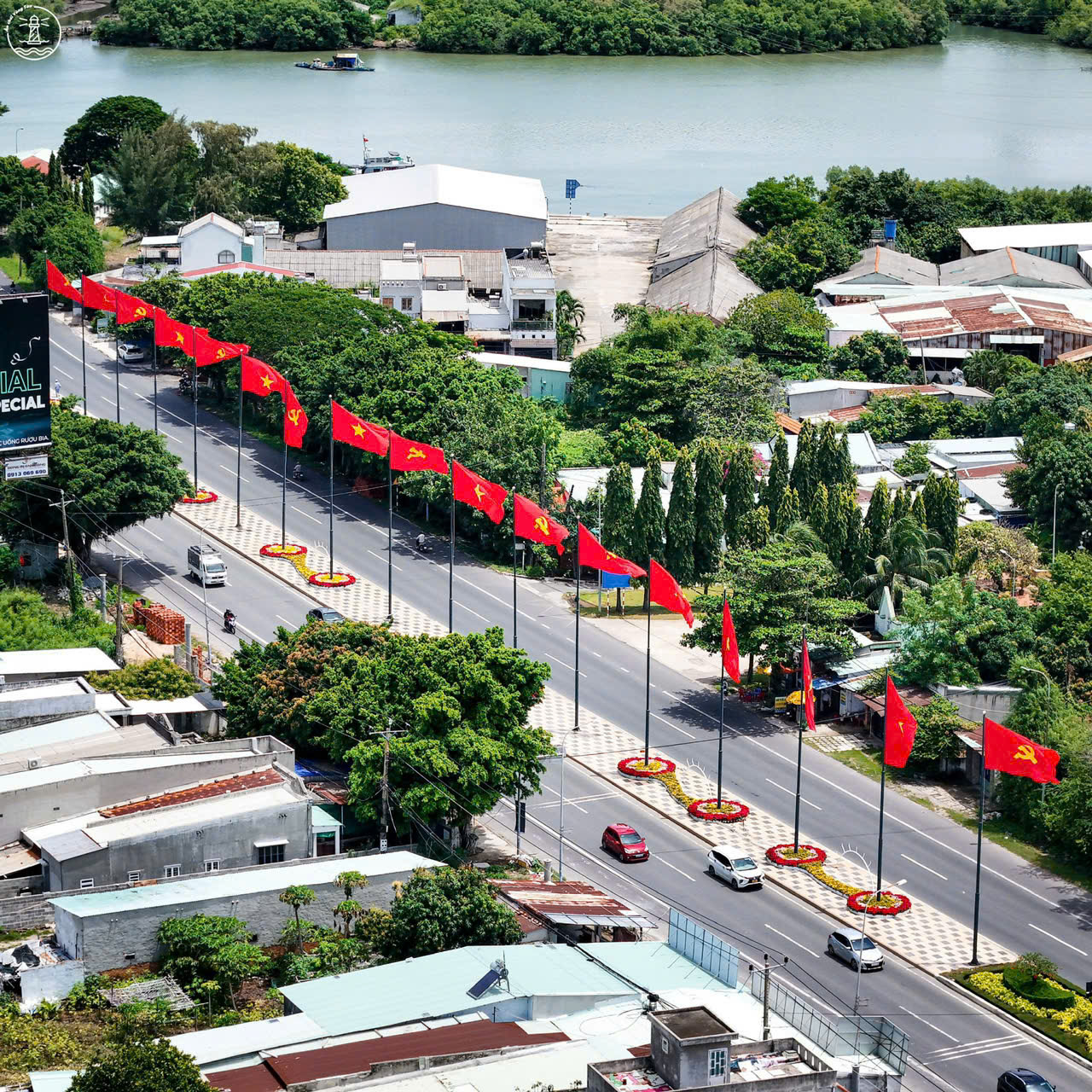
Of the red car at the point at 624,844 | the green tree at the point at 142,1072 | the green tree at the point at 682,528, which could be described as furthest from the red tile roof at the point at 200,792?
the green tree at the point at 682,528

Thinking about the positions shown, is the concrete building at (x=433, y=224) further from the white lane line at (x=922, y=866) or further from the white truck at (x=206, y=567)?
the white lane line at (x=922, y=866)

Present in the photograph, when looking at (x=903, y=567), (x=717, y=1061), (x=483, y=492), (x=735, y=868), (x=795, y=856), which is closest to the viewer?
(x=717, y=1061)

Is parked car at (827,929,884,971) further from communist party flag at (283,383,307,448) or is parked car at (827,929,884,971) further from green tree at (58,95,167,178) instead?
green tree at (58,95,167,178)

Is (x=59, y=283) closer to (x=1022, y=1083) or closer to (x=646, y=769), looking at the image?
(x=646, y=769)

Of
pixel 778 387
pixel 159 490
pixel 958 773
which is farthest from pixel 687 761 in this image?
pixel 778 387

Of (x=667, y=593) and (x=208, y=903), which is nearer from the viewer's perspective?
(x=208, y=903)

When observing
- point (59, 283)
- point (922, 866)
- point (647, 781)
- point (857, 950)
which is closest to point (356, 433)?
point (647, 781)
